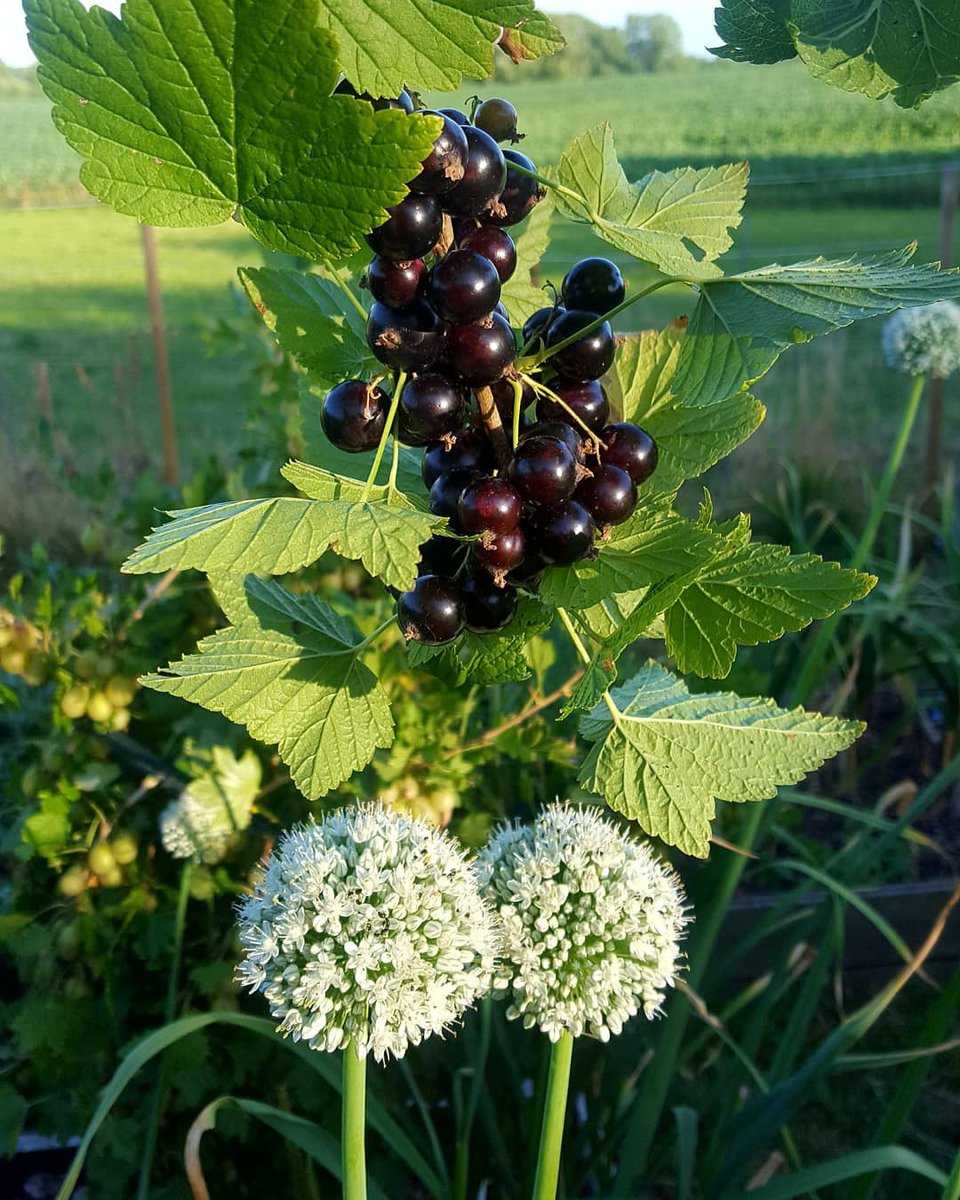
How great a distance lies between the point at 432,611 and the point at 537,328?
185 millimetres

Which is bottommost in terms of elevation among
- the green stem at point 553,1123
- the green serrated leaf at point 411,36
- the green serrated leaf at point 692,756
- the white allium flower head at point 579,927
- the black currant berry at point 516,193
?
the green stem at point 553,1123

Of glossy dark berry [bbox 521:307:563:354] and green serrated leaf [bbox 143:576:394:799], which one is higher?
glossy dark berry [bbox 521:307:563:354]

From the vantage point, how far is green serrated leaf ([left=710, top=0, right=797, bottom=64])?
26.4 inches

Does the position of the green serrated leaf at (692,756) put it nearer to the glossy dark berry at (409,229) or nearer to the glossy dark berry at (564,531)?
the glossy dark berry at (564,531)

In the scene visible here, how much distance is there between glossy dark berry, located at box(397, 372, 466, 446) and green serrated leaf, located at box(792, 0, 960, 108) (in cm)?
28

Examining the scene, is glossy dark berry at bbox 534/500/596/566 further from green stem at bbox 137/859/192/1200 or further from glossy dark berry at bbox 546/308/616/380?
green stem at bbox 137/859/192/1200

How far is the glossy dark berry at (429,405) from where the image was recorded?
23.3 inches

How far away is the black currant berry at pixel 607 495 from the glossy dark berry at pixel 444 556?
74 millimetres

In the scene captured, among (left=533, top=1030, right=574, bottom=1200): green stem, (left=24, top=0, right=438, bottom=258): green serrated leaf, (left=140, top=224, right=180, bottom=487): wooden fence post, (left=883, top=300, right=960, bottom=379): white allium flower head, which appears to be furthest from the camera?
(left=140, top=224, right=180, bottom=487): wooden fence post

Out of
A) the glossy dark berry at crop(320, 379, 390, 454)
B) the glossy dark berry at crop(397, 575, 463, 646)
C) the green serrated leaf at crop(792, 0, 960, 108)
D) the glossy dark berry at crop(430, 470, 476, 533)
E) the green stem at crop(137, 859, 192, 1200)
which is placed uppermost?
the green serrated leaf at crop(792, 0, 960, 108)

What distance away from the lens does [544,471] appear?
22.7 inches

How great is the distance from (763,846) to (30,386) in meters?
7.23

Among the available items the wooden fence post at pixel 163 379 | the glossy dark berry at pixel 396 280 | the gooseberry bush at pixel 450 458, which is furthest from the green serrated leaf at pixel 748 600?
the wooden fence post at pixel 163 379

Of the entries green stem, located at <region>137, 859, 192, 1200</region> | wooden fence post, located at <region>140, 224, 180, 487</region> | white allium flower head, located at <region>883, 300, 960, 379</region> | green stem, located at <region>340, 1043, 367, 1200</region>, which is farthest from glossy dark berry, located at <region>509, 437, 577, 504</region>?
wooden fence post, located at <region>140, 224, 180, 487</region>
